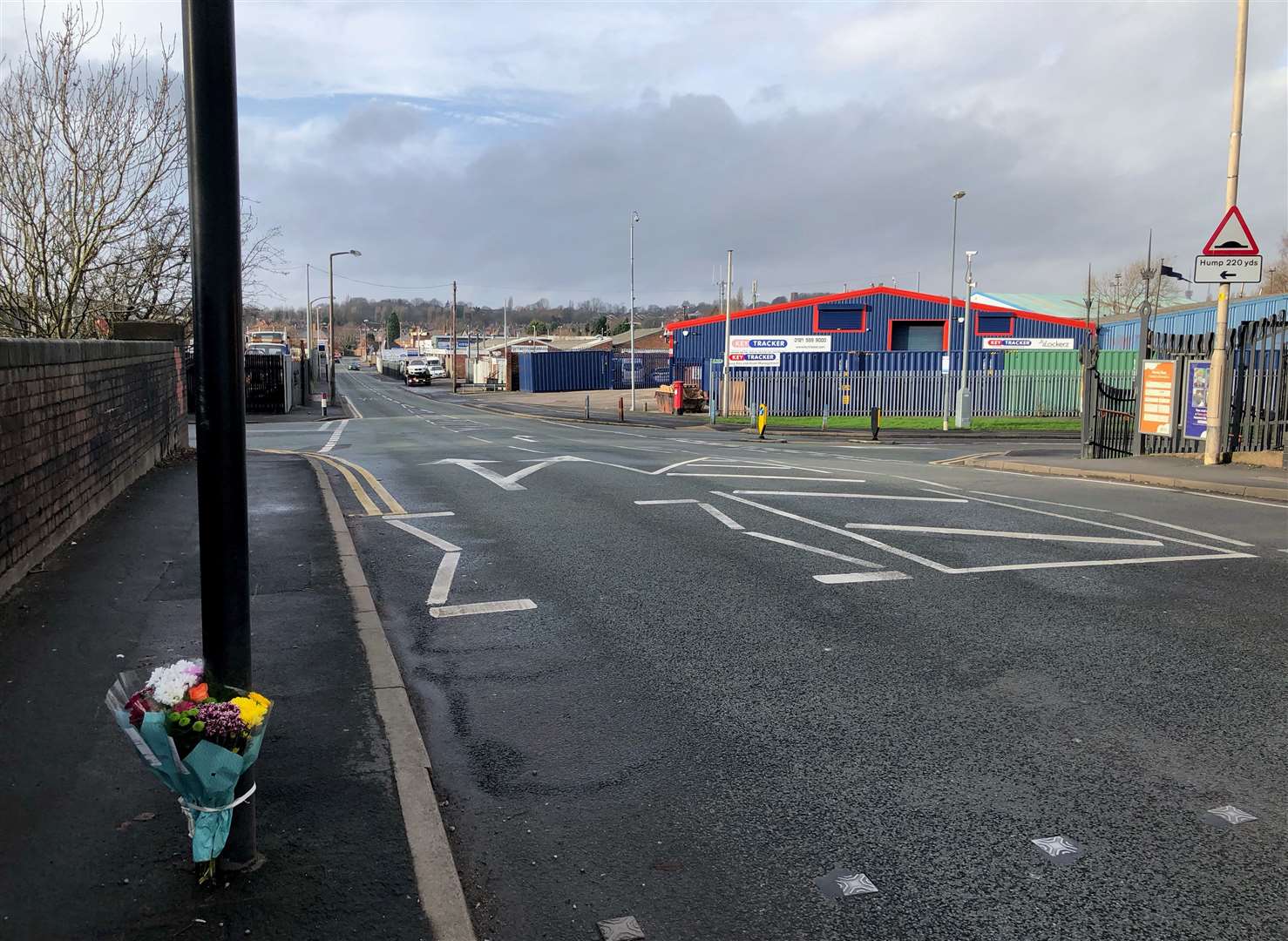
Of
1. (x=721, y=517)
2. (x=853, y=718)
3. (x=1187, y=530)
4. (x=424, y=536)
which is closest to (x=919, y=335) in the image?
(x=1187, y=530)

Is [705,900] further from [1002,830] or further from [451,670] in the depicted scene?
[451,670]

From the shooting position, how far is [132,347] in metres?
12.6

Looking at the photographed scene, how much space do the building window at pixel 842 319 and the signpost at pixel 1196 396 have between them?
1557 inches

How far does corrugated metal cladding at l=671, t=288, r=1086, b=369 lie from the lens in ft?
187

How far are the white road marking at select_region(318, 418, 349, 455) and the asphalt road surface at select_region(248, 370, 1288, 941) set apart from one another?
1327cm

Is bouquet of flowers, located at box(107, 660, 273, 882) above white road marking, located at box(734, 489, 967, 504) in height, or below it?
above

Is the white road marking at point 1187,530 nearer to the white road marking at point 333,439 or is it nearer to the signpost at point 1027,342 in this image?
the white road marking at point 333,439

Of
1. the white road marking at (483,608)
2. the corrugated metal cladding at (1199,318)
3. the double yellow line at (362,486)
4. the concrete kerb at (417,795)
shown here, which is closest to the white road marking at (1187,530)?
the white road marking at (483,608)

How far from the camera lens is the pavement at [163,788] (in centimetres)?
334

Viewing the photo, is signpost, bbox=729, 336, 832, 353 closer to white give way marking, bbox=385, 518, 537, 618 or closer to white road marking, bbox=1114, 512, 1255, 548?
white road marking, bbox=1114, 512, 1255, 548

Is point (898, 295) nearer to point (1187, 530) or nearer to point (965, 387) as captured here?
point (965, 387)

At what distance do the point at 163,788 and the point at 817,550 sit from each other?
6.68m

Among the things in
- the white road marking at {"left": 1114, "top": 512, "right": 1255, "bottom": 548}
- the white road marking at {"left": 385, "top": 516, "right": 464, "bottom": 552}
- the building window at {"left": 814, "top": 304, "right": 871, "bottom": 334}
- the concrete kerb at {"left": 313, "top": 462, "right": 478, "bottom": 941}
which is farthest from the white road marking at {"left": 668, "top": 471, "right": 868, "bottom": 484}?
the building window at {"left": 814, "top": 304, "right": 871, "bottom": 334}

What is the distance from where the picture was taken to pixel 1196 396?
17656 millimetres
